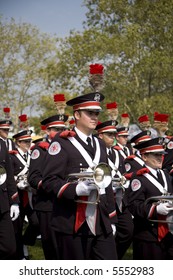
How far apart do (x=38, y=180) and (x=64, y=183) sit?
310cm

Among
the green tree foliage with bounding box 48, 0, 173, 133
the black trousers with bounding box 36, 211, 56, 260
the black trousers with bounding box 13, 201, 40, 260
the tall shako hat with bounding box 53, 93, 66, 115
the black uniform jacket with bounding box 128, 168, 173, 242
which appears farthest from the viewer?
the green tree foliage with bounding box 48, 0, 173, 133

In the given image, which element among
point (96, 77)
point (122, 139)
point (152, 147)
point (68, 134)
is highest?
point (96, 77)

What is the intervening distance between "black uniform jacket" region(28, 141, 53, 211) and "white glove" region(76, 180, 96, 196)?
9.76 ft

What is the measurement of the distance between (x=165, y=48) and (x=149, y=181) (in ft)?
81.6

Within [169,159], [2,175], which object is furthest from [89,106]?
[169,159]

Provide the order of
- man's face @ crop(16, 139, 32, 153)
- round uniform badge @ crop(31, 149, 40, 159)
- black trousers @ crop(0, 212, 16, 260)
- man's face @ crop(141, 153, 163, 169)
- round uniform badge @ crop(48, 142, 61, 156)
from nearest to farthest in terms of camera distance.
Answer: round uniform badge @ crop(48, 142, 61, 156) → man's face @ crop(141, 153, 163, 169) → black trousers @ crop(0, 212, 16, 260) → round uniform badge @ crop(31, 149, 40, 159) → man's face @ crop(16, 139, 32, 153)

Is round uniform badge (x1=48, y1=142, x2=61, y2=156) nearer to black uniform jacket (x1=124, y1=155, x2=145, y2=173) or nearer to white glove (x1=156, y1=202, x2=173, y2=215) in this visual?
white glove (x1=156, y1=202, x2=173, y2=215)

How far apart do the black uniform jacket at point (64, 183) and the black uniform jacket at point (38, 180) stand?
8.68ft

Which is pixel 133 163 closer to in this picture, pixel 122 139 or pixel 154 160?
pixel 154 160

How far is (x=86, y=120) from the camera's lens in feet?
21.8

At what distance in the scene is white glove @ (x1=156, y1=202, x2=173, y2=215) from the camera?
274 inches

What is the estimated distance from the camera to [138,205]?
24.6 ft

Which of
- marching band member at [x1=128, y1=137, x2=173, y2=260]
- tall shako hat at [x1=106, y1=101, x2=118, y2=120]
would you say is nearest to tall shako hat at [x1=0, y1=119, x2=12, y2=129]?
tall shako hat at [x1=106, y1=101, x2=118, y2=120]
